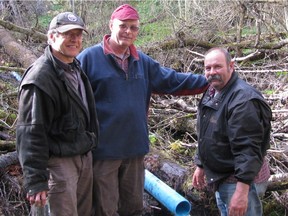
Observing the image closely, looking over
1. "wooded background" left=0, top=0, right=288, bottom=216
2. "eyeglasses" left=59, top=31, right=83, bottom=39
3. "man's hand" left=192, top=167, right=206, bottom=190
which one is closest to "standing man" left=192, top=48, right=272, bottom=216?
"man's hand" left=192, top=167, right=206, bottom=190

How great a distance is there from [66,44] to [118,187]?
1.43 m

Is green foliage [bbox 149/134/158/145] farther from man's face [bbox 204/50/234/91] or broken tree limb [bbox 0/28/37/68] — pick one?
broken tree limb [bbox 0/28/37/68]

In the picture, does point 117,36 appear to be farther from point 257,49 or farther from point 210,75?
point 257,49

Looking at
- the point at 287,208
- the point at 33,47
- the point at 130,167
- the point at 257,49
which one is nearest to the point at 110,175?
the point at 130,167

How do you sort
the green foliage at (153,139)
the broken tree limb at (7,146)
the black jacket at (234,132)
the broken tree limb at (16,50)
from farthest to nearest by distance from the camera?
the broken tree limb at (16,50)
the green foliage at (153,139)
the broken tree limb at (7,146)
the black jacket at (234,132)

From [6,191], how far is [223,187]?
2432 mm

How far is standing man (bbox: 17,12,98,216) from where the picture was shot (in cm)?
259

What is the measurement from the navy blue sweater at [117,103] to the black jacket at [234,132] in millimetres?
559

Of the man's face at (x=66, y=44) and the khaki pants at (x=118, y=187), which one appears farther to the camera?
the khaki pants at (x=118, y=187)

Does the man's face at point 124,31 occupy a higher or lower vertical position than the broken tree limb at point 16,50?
higher

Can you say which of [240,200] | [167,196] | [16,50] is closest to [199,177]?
[167,196]

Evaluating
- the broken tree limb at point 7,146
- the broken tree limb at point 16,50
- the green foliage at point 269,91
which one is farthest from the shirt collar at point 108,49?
the broken tree limb at point 16,50

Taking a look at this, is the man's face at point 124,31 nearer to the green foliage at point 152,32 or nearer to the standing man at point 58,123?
the standing man at point 58,123

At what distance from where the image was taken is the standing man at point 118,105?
126 inches
